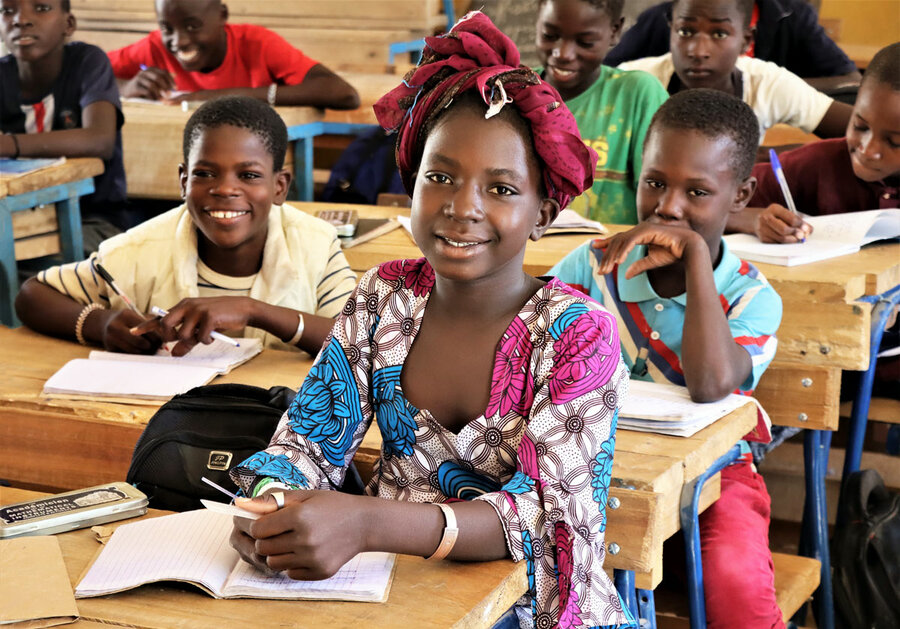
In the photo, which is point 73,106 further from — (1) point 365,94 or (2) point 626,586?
(2) point 626,586

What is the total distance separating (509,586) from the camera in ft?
4.14

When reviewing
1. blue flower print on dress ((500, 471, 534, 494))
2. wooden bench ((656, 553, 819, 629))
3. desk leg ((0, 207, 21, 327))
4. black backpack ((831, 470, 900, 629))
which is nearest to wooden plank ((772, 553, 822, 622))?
wooden bench ((656, 553, 819, 629))

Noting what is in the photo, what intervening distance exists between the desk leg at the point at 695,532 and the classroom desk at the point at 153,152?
2694 millimetres

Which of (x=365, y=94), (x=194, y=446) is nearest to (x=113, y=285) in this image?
(x=194, y=446)

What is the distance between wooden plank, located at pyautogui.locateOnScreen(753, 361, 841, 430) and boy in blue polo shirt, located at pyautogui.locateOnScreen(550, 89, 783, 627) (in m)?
0.12

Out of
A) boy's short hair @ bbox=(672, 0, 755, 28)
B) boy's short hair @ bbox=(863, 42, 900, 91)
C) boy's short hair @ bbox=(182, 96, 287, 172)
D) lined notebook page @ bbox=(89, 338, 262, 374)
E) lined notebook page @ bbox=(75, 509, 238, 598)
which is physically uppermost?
boy's short hair @ bbox=(672, 0, 755, 28)

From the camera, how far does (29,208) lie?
349 centimetres

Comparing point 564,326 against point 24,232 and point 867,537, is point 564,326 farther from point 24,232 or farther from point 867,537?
point 24,232

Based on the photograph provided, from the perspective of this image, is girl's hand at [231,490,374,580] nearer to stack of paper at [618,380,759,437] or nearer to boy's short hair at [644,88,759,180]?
stack of paper at [618,380,759,437]

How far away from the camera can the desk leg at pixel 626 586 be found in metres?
1.66

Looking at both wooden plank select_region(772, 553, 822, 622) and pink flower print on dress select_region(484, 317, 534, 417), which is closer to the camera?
pink flower print on dress select_region(484, 317, 534, 417)

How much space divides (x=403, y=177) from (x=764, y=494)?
106 centimetres

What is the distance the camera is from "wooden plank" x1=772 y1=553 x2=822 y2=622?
201 cm

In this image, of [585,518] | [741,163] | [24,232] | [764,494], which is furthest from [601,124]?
[585,518]
